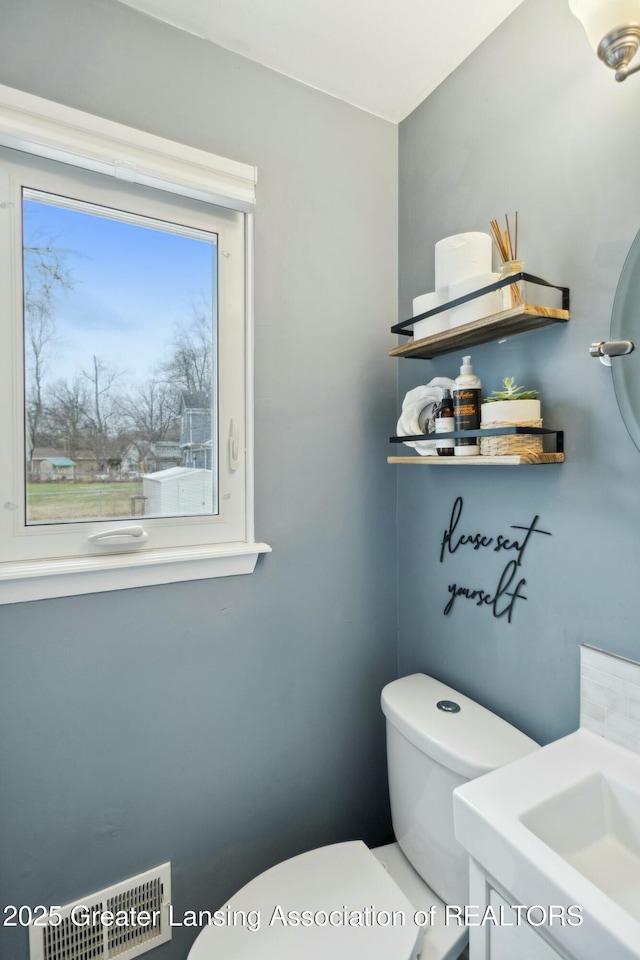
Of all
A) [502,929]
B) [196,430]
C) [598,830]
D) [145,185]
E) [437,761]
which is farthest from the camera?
[196,430]

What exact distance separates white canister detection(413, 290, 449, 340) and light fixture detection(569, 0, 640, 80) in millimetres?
495

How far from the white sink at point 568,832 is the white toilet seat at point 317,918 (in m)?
0.37

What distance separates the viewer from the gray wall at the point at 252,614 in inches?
42.7

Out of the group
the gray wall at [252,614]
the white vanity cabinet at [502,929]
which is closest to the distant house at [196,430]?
the gray wall at [252,614]

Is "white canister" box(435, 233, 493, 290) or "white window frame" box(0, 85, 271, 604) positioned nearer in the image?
"white window frame" box(0, 85, 271, 604)

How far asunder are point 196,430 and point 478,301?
0.75 meters

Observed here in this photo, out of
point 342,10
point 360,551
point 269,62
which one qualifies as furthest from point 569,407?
point 269,62

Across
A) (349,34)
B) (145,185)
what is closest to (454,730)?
(145,185)

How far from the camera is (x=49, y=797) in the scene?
1088mm

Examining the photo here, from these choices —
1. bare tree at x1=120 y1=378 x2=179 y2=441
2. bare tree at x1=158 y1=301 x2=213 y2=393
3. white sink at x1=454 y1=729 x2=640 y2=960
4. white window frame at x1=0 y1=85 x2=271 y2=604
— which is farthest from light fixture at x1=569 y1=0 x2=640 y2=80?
white sink at x1=454 y1=729 x2=640 y2=960

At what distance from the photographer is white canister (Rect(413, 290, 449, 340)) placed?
122 cm

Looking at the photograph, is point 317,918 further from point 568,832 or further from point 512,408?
point 512,408

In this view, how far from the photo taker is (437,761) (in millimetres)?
1070

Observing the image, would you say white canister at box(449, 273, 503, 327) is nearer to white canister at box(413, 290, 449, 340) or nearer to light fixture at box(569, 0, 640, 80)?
white canister at box(413, 290, 449, 340)
